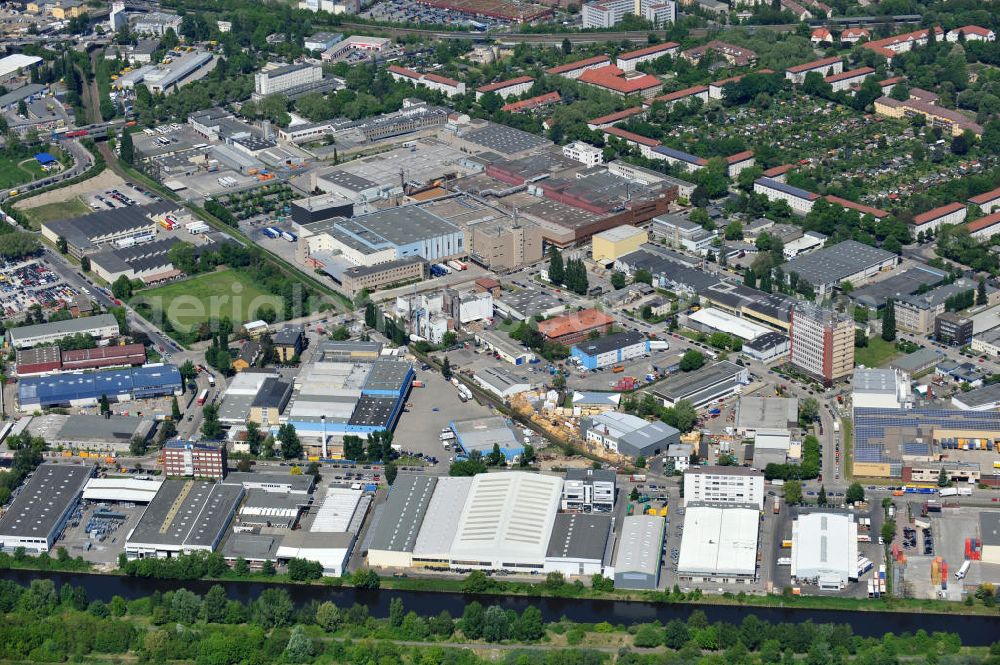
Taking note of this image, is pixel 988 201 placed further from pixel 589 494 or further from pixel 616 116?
pixel 589 494

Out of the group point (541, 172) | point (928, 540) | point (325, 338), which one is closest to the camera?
point (928, 540)

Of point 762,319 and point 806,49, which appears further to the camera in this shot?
point 806,49

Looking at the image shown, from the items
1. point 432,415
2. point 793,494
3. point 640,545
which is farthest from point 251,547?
point 793,494

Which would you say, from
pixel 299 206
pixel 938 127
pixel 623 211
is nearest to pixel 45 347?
pixel 299 206

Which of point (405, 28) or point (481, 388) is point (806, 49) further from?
point (481, 388)

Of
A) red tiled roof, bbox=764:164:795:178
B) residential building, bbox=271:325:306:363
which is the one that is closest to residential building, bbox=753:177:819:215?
red tiled roof, bbox=764:164:795:178

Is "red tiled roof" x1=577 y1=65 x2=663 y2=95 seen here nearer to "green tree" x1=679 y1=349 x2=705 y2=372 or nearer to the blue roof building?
"green tree" x1=679 y1=349 x2=705 y2=372
